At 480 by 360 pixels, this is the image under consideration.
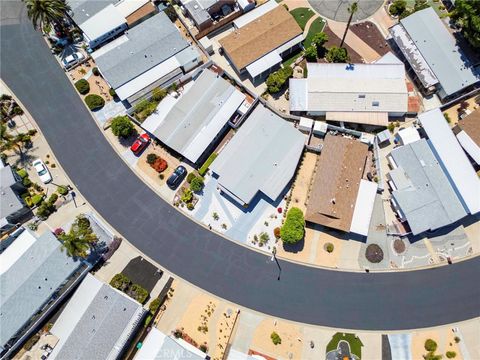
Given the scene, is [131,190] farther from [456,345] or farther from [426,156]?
[456,345]

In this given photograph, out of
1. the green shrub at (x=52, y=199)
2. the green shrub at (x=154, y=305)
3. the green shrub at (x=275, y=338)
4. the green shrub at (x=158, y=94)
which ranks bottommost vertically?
the green shrub at (x=154, y=305)

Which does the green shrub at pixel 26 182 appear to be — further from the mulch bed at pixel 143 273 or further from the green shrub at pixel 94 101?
the mulch bed at pixel 143 273

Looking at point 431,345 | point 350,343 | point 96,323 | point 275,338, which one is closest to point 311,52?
point 275,338

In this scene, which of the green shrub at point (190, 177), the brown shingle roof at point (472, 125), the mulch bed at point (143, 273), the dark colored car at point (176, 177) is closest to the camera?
the mulch bed at point (143, 273)

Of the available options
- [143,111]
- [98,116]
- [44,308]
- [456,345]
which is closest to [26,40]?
[98,116]

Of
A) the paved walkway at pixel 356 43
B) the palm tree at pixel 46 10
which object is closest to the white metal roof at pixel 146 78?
the palm tree at pixel 46 10

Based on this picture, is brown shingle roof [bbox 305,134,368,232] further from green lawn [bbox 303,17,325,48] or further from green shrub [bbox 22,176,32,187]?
green shrub [bbox 22,176,32,187]
